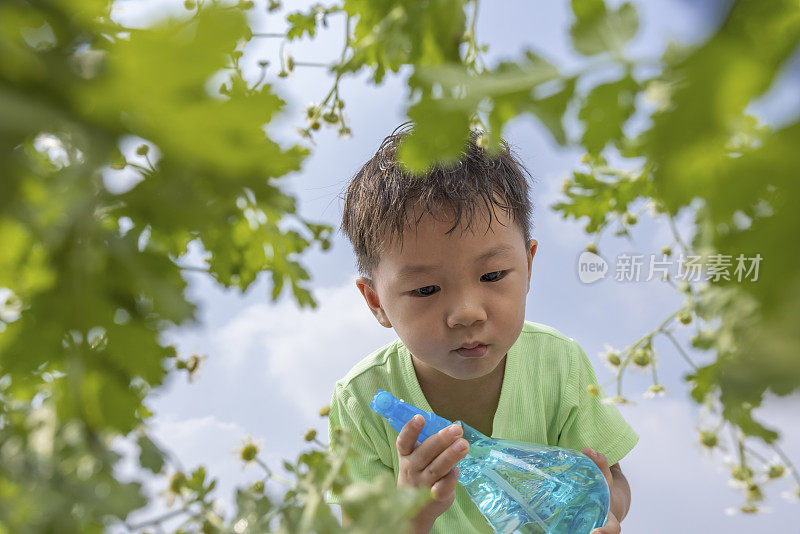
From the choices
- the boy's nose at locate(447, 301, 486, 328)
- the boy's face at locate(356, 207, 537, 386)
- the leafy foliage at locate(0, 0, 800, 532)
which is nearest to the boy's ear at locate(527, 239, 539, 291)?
the boy's face at locate(356, 207, 537, 386)

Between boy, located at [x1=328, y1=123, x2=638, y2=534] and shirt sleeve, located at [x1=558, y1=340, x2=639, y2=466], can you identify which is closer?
boy, located at [x1=328, y1=123, x2=638, y2=534]

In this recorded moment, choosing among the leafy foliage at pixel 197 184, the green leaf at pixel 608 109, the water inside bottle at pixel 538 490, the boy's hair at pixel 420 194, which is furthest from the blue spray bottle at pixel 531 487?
the green leaf at pixel 608 109

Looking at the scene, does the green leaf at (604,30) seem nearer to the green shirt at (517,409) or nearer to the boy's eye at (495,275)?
the boy's eye at (495,275)

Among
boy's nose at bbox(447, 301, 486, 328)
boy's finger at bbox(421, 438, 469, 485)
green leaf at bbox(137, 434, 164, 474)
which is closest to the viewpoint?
green leaf at bbox(137, 434, 164, 474)

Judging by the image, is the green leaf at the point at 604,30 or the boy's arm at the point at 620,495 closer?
the green leaf at the point at 604,30

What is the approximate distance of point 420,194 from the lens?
1.00 m

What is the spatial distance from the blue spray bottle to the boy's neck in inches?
12.7

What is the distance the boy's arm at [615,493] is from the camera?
0.91m

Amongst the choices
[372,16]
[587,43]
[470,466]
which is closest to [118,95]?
[587,43]

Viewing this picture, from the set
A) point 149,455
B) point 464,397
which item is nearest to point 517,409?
point 464,397

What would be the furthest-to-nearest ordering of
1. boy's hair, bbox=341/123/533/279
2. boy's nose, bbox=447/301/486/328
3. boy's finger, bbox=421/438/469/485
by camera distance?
boy's hair, bbox=341/123/533/279 < boy's nose, bbox=447/301/486/328 < boy's finger, bbox=421/438/469/485

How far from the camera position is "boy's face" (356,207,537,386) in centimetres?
92

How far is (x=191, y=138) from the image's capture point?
183 mm

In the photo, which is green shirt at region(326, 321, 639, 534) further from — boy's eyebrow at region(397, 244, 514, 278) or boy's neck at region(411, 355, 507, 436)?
boy's eyebrow at region(397, 244, 514, 278)
